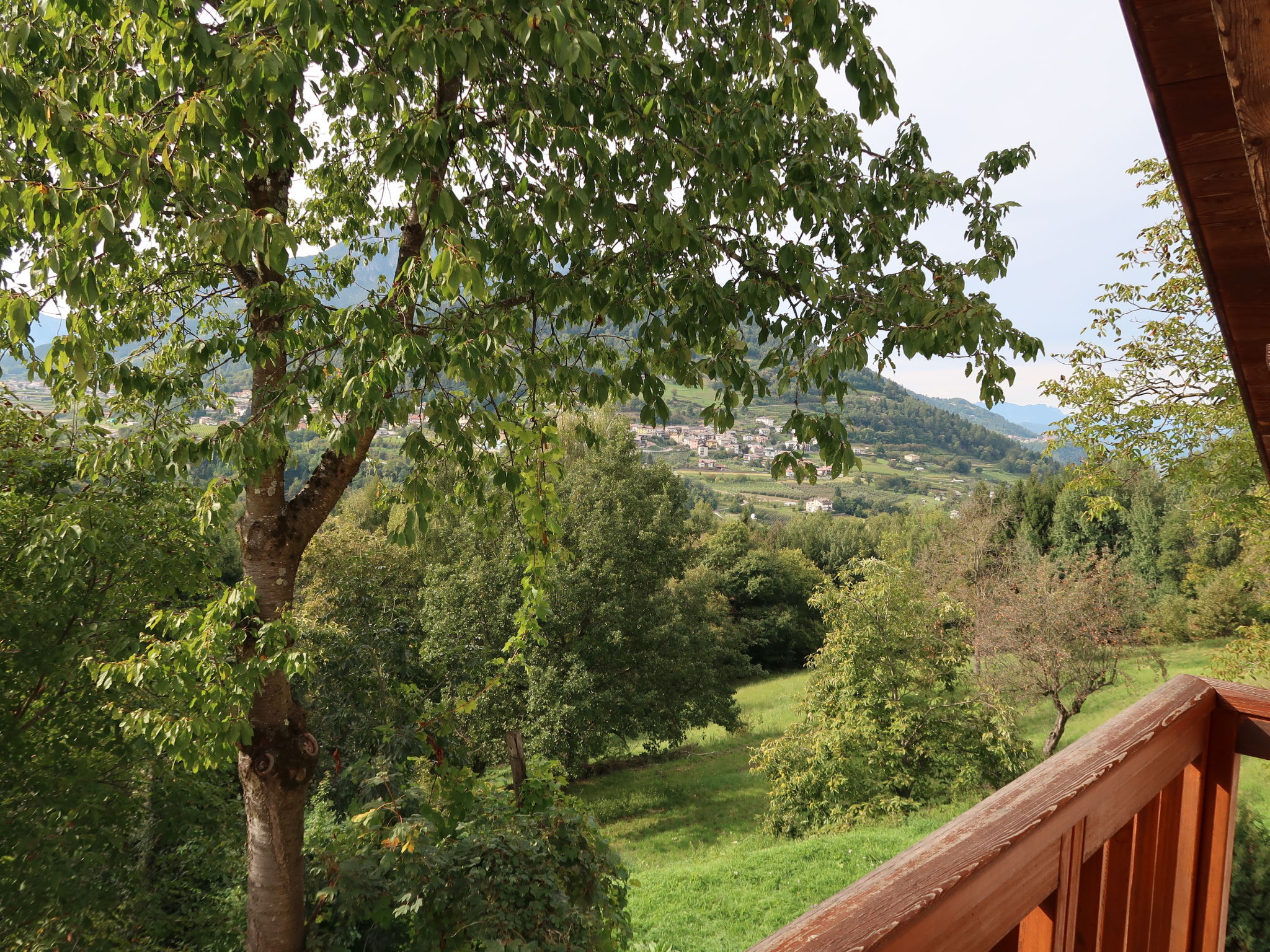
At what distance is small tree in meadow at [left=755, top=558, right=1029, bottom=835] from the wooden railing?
1172cm

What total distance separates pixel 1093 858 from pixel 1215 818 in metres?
0.76

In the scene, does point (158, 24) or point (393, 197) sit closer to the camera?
point (158, 24)

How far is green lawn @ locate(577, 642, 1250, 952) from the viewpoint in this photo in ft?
32.5

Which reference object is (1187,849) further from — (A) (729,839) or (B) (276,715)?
(A) (729,839)

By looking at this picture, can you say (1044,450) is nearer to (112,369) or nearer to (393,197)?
(393,197)

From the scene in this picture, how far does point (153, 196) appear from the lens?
7.76 ft

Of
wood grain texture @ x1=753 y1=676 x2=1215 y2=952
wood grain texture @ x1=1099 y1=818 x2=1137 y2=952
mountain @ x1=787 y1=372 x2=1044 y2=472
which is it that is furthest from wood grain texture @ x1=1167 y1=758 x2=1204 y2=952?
mountain @ x1=787 y1=372 x2=1044 y2=472

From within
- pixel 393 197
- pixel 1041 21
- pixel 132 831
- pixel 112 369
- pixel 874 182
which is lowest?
pixel 132 831

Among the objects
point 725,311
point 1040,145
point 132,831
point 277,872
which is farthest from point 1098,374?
point 132,831

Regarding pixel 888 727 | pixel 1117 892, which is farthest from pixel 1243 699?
pixel 888 727

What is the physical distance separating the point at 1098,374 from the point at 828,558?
104ft

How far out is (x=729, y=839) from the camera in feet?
48.9

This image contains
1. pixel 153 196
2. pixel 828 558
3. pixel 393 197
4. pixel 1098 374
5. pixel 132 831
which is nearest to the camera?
pixel 153 196

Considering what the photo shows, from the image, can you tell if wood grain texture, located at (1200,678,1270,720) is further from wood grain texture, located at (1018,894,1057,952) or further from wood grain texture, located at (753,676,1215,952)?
wood grain texture, located at (1018,894,1057,952)
